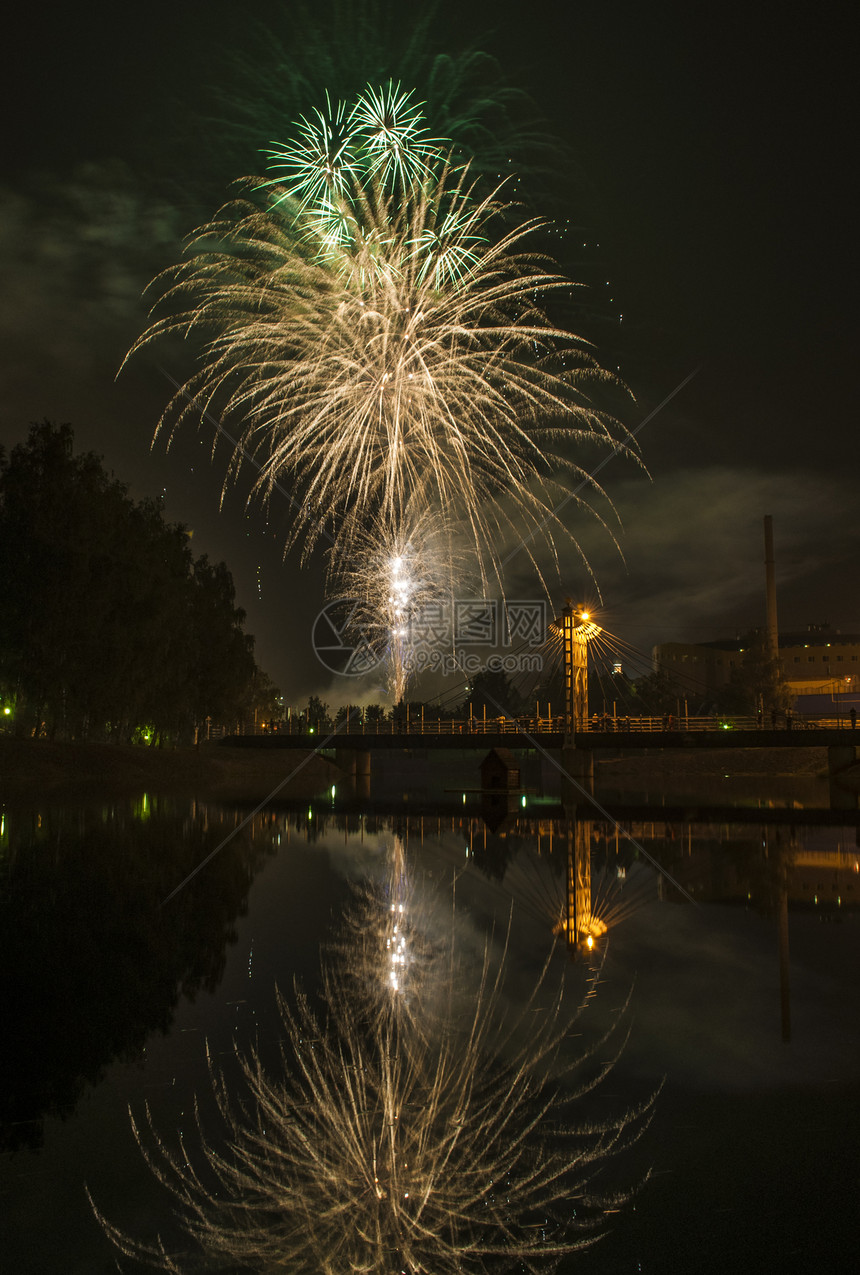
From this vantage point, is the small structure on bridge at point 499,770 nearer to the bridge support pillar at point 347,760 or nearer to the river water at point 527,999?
the bridge support pillar at point 347,760

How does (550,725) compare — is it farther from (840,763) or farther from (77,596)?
(77,596)

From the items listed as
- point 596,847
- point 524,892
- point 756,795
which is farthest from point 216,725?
point 524,892

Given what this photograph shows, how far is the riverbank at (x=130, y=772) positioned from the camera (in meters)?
40.8

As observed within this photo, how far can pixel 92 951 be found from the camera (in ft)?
28.9

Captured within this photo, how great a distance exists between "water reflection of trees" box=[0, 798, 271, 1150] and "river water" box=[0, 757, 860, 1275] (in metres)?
0.03

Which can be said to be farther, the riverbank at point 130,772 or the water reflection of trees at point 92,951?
the riverbank at point 130,772

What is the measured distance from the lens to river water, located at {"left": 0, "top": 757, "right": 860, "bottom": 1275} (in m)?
3.85

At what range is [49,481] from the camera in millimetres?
43781

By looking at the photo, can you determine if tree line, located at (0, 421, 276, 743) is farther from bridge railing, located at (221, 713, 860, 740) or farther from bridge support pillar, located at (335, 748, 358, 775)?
bridge support pillar, located at (335, 748, 358, 775)

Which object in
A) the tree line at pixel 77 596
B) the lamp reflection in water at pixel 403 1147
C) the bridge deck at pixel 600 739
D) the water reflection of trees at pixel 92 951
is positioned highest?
the tree line at pixel 77 596

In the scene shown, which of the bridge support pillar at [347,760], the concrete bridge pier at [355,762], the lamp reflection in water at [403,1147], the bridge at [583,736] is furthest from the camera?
the bridge support pillar at [347,760]

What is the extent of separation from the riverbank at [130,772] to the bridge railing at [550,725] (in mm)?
5820

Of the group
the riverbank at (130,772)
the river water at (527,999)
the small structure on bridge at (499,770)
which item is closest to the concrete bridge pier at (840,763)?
the small structure on bridge at (499,770)

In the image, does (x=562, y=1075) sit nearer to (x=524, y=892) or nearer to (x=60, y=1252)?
(x=60, y=1252)
